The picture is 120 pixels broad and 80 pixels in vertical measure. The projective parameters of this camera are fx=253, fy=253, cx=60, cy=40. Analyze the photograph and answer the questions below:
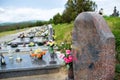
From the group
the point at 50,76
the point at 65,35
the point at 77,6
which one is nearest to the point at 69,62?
the point at 50,76

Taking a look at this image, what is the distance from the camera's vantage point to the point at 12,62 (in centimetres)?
1070

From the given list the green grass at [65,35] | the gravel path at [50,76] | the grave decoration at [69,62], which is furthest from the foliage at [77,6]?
the grave decoration at [69,62]

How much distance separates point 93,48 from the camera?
580 centimetres

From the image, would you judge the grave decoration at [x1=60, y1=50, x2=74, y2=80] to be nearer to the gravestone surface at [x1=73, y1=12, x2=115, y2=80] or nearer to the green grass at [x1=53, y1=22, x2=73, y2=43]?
the gravestone surface at [x1=73, y1=12, x2=115, y2=80]

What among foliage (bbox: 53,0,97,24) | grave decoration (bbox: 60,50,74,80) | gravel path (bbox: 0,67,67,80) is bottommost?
gravel path (bbox: 0,67,67,80)

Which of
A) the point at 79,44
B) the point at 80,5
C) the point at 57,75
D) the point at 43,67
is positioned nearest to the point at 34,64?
the point at 43,67

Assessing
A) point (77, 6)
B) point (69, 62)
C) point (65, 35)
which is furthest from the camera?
point (77, 6)

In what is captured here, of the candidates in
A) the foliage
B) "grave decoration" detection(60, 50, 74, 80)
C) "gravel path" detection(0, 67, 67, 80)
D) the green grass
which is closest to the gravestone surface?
"grave decoration" detection(60, 50, 74, 80)

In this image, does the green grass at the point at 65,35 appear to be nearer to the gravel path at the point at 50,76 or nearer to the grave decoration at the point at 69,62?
the gravel path at the point at 50,76

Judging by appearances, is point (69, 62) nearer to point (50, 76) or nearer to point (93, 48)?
point (93, 48)

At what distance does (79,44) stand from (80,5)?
22.5 metres

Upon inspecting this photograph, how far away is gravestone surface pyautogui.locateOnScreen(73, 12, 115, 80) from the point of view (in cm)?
553

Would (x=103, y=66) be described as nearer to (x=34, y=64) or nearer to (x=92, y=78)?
(x=92, y=78)

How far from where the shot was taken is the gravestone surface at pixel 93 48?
5.53 meters
